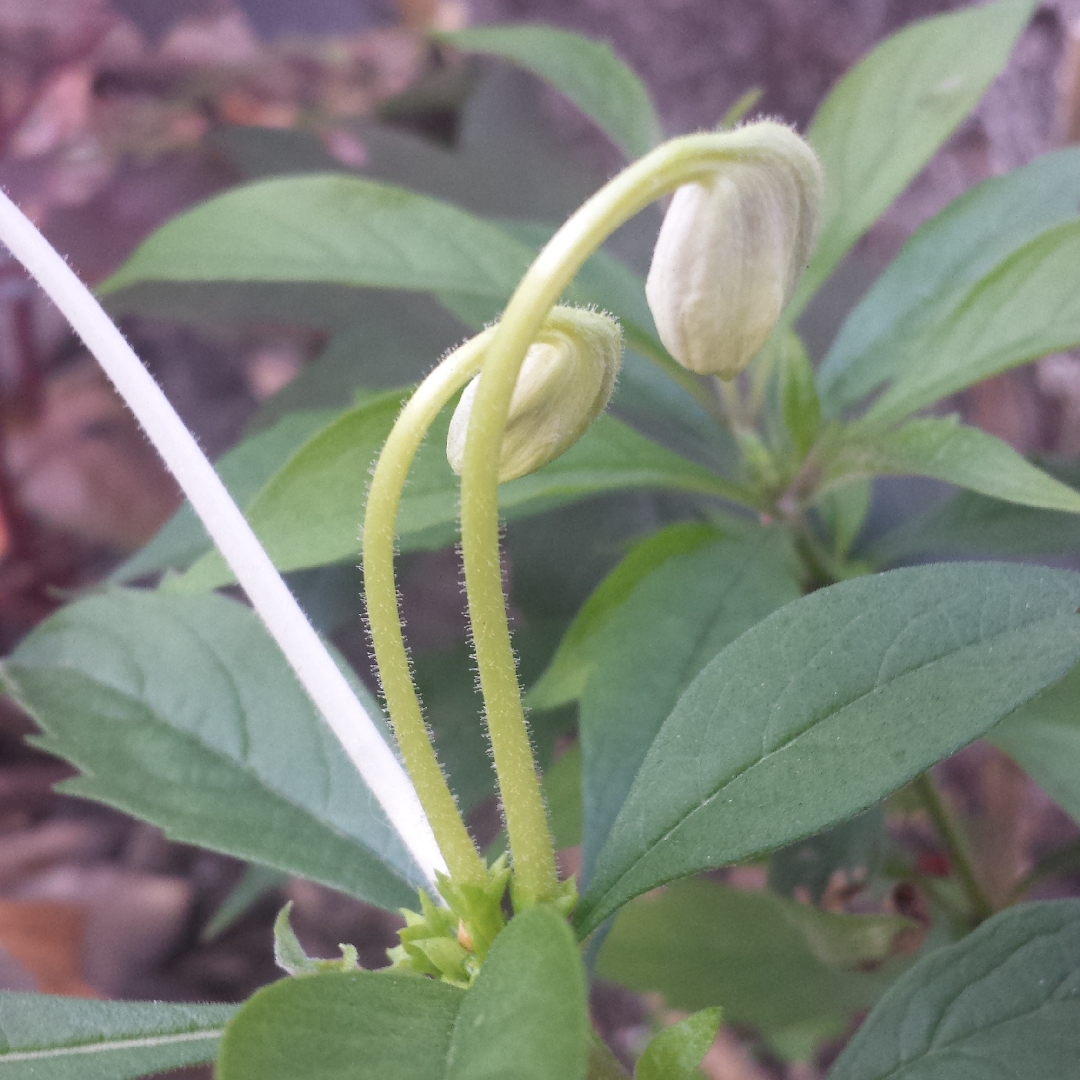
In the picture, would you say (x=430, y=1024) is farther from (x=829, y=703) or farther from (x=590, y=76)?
(x=590, y=76)

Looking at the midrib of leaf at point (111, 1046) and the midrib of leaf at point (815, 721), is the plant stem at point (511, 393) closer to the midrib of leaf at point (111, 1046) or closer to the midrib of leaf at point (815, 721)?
the midrib of leaf at point (815, 721)

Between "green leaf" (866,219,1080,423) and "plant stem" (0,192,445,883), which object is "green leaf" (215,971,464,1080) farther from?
"green leaf" (866,219,1080,423)

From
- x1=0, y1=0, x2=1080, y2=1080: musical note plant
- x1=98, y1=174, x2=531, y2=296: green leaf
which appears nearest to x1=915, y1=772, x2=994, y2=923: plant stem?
x1=0, y1=0, x2=1080, y2=1080: musical note plant

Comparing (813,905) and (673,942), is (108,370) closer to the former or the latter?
(813,905)

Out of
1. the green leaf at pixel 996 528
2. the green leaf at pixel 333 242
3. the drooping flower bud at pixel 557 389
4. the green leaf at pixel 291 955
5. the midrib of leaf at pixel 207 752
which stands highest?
the green leaf at pixel 333 242

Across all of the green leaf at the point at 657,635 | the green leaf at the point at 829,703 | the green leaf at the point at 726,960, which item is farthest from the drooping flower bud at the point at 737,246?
the green leaf at the point at 726,960

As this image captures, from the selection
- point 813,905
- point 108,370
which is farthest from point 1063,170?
point 108,370
